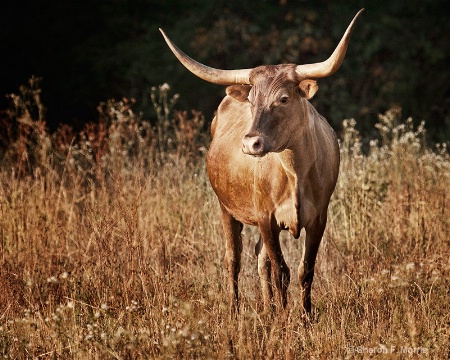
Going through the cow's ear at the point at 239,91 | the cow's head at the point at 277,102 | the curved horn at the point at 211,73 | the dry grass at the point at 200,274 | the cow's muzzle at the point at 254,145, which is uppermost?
the curved horn at the point at 211,73

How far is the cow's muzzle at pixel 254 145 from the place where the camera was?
5074mm

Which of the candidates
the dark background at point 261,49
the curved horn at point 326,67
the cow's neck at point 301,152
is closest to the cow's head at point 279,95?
the curved horn at point 326,67

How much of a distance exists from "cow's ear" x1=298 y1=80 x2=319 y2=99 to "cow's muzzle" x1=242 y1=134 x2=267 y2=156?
21.3 inches

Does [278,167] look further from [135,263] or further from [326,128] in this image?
[135,263]

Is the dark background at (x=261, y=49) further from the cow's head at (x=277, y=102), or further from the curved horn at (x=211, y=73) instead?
the cow's head at (x=277, y=102)

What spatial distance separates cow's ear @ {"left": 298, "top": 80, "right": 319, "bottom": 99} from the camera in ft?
17.9

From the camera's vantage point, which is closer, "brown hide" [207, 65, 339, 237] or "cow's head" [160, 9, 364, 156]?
"cow's head" [160, 9, 364, 156]

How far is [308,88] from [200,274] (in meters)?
1.69

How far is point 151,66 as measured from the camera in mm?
16797

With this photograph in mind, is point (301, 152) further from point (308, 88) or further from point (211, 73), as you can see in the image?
point (211, 73)

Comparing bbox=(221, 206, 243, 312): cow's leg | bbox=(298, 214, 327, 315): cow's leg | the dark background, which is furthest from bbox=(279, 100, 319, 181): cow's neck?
the dark background

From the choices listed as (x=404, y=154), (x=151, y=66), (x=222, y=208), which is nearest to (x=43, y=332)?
(x=222, y=208)

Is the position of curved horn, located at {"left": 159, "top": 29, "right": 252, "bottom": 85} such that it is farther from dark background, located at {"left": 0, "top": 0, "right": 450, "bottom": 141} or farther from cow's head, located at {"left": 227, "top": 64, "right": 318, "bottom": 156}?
dark background, located at {"left": 0, "top": 0, "right": 450, "bottom": 141}

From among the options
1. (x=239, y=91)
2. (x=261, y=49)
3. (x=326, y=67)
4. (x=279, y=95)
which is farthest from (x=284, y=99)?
(x=261, y=49)
